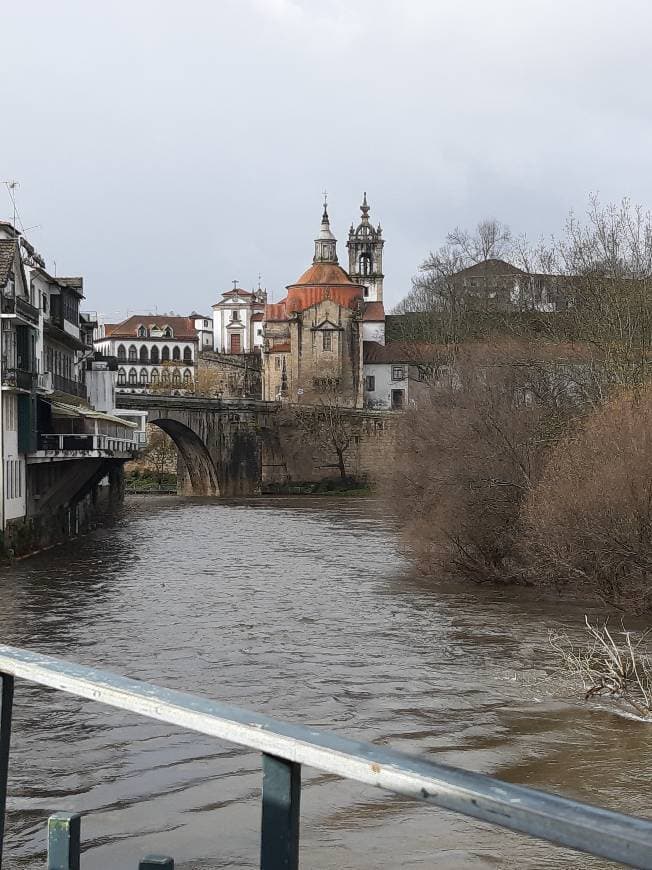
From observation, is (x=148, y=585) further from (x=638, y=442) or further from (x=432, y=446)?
(x=638, y=442)

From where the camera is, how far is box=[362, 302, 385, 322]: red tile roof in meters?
86.5

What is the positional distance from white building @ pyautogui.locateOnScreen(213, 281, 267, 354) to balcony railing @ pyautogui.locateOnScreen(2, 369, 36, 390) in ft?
294

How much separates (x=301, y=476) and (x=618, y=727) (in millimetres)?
56869

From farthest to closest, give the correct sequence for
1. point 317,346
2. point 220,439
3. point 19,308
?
1. point 317,346
2. point 220,439
3. point 19,308

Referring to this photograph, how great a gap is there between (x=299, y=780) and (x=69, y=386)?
43.3m

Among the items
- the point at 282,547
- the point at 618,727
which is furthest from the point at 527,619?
the point at 282,547

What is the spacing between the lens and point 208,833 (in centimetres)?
1013

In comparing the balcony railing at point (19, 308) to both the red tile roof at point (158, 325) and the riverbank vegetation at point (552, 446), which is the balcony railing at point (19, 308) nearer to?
the riverbank vegetation at point (552, 446)

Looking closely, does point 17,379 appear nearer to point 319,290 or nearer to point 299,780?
point 299,780

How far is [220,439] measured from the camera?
221 ft

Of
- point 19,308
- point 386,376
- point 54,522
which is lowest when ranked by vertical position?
point 54,522

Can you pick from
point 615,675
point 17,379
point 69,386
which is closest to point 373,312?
point 69,386

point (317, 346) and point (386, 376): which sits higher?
point (317, 346)

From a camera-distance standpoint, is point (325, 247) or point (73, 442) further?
point (325, 247)
